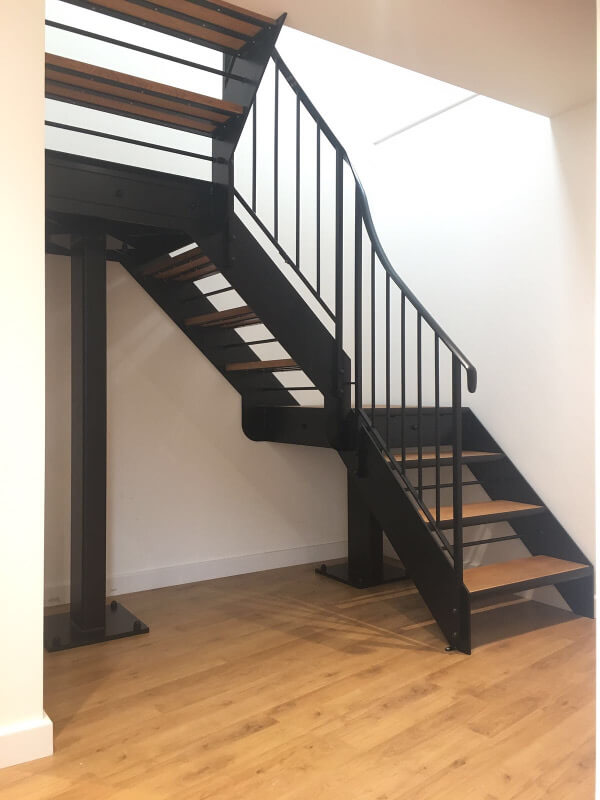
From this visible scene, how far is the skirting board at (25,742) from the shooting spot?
6.83ft

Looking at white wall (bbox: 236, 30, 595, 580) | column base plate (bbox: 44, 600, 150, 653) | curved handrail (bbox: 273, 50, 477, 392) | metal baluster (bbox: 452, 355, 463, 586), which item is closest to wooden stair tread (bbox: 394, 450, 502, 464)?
white wall (bbox: 236, 30, 595, 580)

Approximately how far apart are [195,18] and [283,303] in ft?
4.16

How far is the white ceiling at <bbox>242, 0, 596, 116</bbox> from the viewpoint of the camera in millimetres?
2707

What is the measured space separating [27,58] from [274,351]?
2.57 m

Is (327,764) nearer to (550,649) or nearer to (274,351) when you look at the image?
(550,649)

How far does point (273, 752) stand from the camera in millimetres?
2168

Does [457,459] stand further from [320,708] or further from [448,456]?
[320,708]

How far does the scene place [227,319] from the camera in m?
3.81

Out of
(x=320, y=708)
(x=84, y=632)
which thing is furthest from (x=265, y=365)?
(x=320, y=708)

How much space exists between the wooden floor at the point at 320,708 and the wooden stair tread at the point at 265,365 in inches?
50.8

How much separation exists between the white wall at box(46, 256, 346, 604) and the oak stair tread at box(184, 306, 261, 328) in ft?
0.60

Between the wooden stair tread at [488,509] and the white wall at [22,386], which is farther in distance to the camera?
the wooden stair tread at [488,509]

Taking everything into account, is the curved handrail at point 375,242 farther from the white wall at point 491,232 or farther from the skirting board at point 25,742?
the skirting board at point 25,742

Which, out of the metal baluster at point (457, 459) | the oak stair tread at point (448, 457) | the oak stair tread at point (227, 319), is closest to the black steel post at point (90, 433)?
the oak stair tread at point (227, 319)
